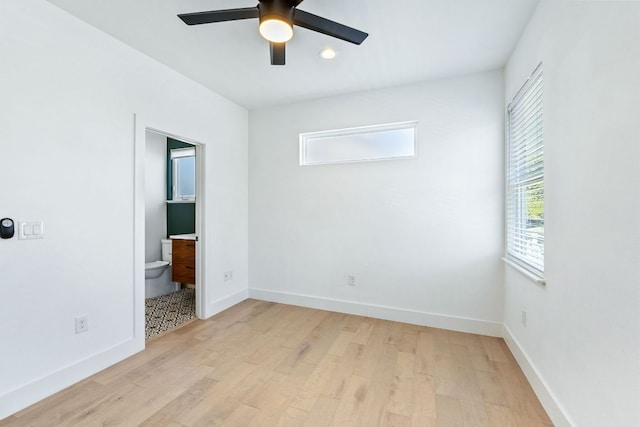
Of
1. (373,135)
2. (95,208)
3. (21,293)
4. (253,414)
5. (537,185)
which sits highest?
(373,135)

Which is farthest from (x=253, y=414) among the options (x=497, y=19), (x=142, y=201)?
(x=497, y=19)

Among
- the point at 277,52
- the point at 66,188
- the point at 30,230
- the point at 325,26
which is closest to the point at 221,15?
the point at 277,52

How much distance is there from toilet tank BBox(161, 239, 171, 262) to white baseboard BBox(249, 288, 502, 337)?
1.58m

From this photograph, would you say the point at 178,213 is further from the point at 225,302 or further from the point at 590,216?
the point at 590,216

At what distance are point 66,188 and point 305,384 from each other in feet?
7.24

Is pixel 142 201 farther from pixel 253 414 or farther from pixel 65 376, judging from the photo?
pixel 253 414

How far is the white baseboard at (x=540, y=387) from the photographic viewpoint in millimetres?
1549

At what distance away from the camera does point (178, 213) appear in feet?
15.4

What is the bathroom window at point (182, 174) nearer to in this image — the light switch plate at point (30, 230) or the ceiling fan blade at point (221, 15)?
the light switch plate at point (30, 230)

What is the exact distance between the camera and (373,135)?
332 cm

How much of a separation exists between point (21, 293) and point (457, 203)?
3.55 meters

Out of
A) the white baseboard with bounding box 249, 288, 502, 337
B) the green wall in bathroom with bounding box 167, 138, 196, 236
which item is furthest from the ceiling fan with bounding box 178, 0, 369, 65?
the green wall in bathroom with bounding box 167, 138, 196, 236

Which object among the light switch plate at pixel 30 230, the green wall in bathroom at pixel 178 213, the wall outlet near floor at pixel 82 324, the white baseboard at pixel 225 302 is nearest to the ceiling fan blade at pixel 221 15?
the light switch plate at pixel 30 230

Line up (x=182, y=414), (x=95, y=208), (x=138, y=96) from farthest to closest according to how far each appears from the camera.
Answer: (x=138, y=96), (x=95, y=208), (x=182, y=414)
